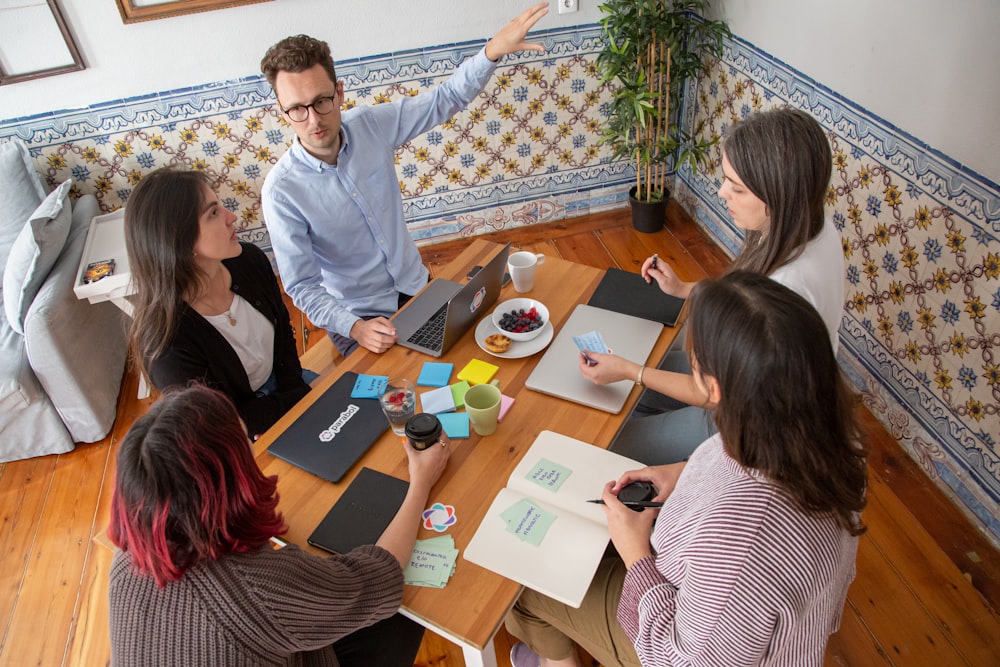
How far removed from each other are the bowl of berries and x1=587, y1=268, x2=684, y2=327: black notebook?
0.54 feet

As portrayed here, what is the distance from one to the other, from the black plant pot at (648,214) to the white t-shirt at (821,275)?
1884 mm

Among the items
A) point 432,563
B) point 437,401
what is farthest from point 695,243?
point 432,563

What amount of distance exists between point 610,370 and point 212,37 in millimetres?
2385

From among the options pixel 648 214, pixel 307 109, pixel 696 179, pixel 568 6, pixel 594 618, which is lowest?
pixel 648 214

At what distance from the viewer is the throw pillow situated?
2414 millimetres

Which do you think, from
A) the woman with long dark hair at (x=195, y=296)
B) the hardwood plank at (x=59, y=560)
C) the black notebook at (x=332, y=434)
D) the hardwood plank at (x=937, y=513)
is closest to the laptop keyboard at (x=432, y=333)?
the black notebook at (x=332, y=434)

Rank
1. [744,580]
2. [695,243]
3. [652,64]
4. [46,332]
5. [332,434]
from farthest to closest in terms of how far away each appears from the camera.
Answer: [695,243]
[652,64]
[46,332]
[332,434]
[744,580]

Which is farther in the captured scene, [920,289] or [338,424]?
[920,289]

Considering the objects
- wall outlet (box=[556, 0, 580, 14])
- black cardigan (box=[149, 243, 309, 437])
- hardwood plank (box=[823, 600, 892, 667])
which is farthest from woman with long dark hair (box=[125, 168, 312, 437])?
wall outlet (box=[556, 0, 580, 14])

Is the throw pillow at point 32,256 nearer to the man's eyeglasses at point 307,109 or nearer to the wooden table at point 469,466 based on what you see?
the man's eyeglasses at point 307,109

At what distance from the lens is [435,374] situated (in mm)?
1599

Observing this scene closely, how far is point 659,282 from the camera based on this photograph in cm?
177

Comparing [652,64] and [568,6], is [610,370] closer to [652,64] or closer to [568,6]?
[652,64]

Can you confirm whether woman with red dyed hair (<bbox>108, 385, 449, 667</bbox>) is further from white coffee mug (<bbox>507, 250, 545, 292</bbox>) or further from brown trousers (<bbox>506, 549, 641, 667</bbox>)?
white coffee mug (<bbox>507, 250, 545, 292</bbox>)
